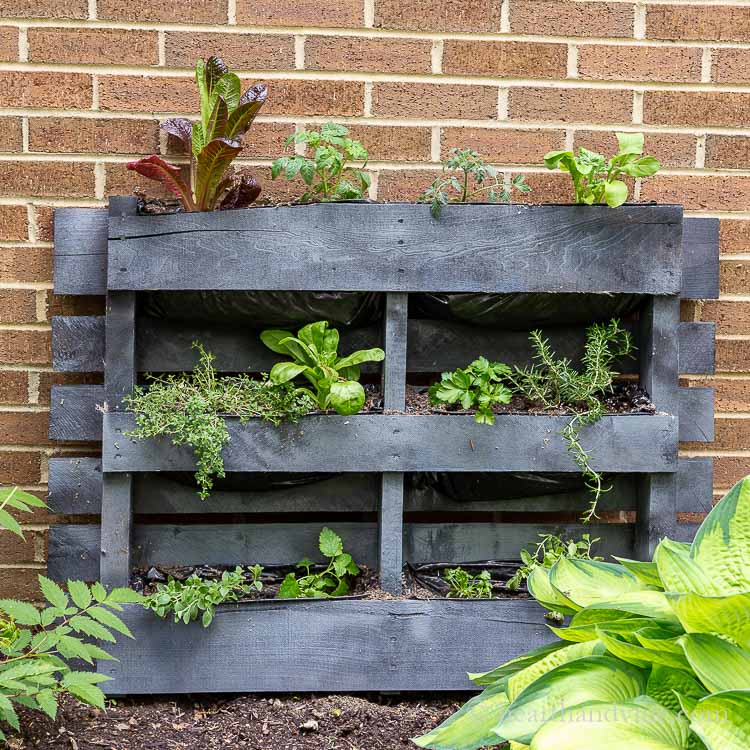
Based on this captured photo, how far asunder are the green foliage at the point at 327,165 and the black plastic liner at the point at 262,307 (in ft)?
0.92

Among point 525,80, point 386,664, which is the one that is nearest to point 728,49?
point 525,80

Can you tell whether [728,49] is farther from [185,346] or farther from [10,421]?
[10,421]

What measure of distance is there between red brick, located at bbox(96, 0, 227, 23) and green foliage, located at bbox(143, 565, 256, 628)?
62.9 inches

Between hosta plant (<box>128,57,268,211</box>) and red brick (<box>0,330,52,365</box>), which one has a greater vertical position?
hosta plant (<box>128,57,268,211</box>)

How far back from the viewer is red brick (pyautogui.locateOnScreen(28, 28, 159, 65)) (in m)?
2.29

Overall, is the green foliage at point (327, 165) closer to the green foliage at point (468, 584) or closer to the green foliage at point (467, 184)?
the green foliage at point (467, 184)

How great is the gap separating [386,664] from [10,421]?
53.4 inches

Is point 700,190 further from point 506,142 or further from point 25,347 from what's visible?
point 25,347

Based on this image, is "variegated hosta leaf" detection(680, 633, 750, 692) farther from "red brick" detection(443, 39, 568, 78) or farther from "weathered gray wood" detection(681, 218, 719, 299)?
"red brick" detection(443, 39, 568, 78)

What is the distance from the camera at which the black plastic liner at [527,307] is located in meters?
2.25

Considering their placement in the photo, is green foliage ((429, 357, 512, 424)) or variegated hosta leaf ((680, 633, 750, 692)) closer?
variegated hosta leaf ((680, 633, 750, 692))

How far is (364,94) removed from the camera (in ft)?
7.75

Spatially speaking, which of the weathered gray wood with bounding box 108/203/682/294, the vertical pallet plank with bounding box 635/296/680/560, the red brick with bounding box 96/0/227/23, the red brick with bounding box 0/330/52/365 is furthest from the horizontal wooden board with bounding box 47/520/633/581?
the red brick with bounding box 96/0/227/23

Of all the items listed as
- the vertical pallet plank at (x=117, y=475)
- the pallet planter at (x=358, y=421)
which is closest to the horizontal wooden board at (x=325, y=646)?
the pallet planter at (x=358, y=421)
